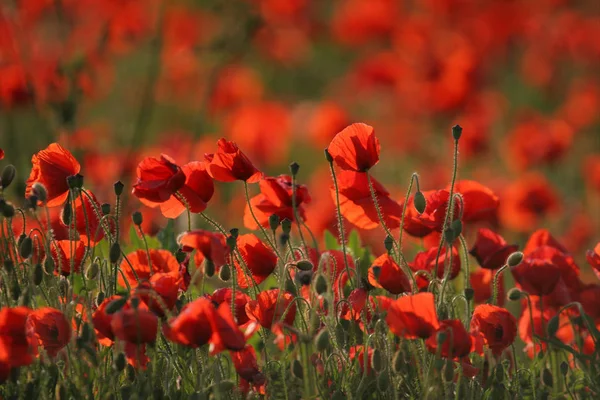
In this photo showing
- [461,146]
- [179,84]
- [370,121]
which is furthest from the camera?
[370,121]

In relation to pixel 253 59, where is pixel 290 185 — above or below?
below

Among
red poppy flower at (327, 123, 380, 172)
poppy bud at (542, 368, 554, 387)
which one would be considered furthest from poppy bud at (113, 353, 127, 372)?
poppy bud at (542, 368, 554, 387)

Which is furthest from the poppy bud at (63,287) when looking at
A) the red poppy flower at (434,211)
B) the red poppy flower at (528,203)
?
the red poppy flower at (528,203)

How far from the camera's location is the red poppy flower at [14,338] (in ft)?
5.57

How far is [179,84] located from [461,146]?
8.17 ft

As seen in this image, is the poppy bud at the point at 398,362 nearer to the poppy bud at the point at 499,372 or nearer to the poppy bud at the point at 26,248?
the poppy bud at the point at 499,372

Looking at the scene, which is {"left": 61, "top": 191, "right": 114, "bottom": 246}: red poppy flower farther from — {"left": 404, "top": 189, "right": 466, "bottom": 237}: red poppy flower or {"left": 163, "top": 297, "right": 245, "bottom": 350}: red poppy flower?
{"left": 404, "top": 189, "right": 466, "bottom": 237}: red poppy flower

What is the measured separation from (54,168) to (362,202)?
630 mm

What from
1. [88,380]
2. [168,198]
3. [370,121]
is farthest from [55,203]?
[370,121]

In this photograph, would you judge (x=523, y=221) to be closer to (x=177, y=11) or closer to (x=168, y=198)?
(x=168, y=198)

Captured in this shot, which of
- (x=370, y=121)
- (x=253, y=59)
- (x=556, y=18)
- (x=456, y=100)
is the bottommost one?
(x=456, y=100)

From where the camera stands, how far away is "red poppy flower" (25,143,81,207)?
6.73 ft

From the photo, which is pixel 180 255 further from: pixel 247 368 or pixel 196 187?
pixel 247 368

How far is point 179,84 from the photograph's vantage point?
7.14 meters
